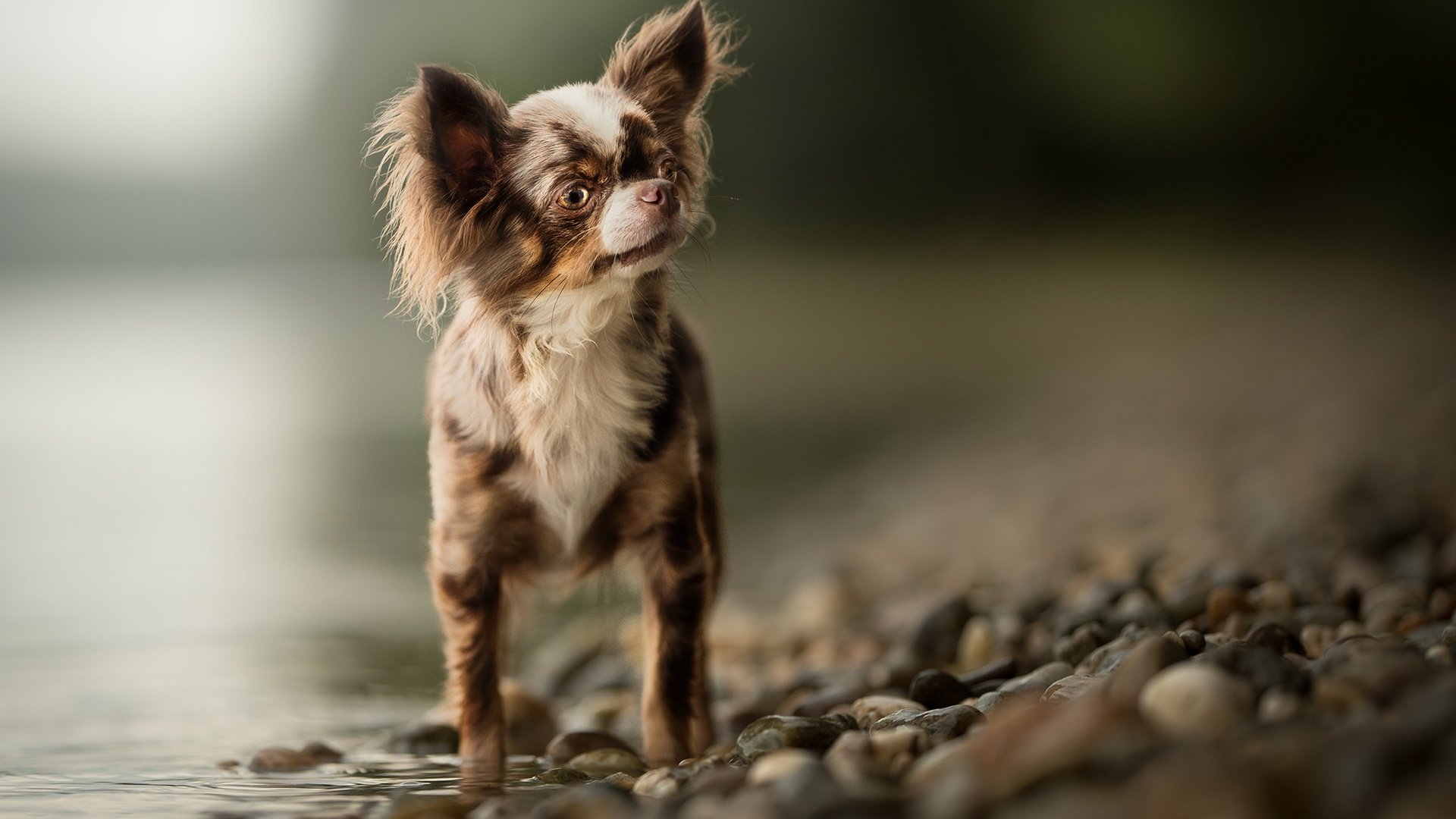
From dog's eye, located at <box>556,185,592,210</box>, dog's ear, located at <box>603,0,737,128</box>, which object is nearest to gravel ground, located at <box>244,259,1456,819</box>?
Answer: dog's eye, located at <box>556,185,592,210</box>

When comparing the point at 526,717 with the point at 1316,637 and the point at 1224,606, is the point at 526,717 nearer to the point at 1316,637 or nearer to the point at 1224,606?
the point at 1224,606

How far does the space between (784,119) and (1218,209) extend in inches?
236

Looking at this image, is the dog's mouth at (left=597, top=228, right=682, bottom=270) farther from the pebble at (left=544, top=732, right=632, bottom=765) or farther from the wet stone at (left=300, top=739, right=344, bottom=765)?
the wet stone at (left=300, top=739, right=344, bottom=765)

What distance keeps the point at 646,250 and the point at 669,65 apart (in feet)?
2.28

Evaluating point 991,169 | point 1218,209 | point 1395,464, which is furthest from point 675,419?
point 1218,209

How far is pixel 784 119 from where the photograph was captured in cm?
1216

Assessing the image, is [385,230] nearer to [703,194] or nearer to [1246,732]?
[703,194]

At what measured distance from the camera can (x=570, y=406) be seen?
3254 mm

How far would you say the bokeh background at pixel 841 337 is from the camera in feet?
17.8

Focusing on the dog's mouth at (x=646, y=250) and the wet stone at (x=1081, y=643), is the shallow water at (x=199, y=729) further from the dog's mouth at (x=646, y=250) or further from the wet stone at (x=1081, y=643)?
the wet stone at (x=1081, y=643)

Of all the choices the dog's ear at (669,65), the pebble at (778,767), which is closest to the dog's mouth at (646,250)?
the dog's ear at (669,65)

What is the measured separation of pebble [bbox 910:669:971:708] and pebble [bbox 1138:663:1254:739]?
1040mm

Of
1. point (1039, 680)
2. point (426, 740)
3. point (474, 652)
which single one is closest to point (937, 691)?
point (1039, 680)

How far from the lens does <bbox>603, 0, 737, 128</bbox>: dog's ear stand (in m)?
3.48
